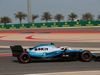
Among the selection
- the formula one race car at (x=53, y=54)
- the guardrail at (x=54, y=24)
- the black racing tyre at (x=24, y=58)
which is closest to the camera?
the black racing tyre at (x=24, y=58)

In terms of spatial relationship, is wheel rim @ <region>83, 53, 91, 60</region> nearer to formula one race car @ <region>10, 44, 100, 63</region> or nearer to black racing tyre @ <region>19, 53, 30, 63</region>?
formula one race car @ <region>10, 44, 100, 63</region>

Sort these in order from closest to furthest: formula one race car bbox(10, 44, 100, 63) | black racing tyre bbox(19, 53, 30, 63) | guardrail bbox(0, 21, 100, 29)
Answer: black racing tyre bbox(19, 53, 30, 63) → formula one race car bbox(10, 44, 100, 63) → guardrail bbox(0, 21, 100, 29)

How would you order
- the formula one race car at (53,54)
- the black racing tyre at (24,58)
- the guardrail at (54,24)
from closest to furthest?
the black racing tyre at (24,58) → the formula one race car at (53,54) → the guardrail at (54,24)

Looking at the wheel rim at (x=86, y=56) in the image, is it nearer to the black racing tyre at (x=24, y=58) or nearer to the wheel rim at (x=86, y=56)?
the wheel rim at (x=86, y=56)

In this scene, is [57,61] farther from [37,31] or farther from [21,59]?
[37,31]

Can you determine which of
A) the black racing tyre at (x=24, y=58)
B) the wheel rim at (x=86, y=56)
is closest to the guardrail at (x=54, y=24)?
the wheel rim at (x=86, y=56)

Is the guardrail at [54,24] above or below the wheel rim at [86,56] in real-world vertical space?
above

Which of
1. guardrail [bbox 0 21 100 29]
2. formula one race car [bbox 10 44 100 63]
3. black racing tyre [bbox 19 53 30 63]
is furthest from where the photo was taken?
guardrail [bbox 0 21 100 29]

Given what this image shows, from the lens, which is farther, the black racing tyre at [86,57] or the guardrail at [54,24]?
the guardrail at [54,24]

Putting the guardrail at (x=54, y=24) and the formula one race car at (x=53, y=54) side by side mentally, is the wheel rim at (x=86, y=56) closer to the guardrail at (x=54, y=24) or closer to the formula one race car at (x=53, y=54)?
the formula one race car at (x=53, y=54)

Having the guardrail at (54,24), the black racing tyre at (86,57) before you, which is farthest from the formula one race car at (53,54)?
the guardrail at (54,24)

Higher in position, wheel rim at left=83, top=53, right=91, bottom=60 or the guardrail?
the guardrail

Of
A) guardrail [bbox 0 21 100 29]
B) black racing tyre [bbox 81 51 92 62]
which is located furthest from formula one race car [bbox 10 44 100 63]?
guardrail [bbox 0 21 100 29]

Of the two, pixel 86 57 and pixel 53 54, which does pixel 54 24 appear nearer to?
pixel 53 54
